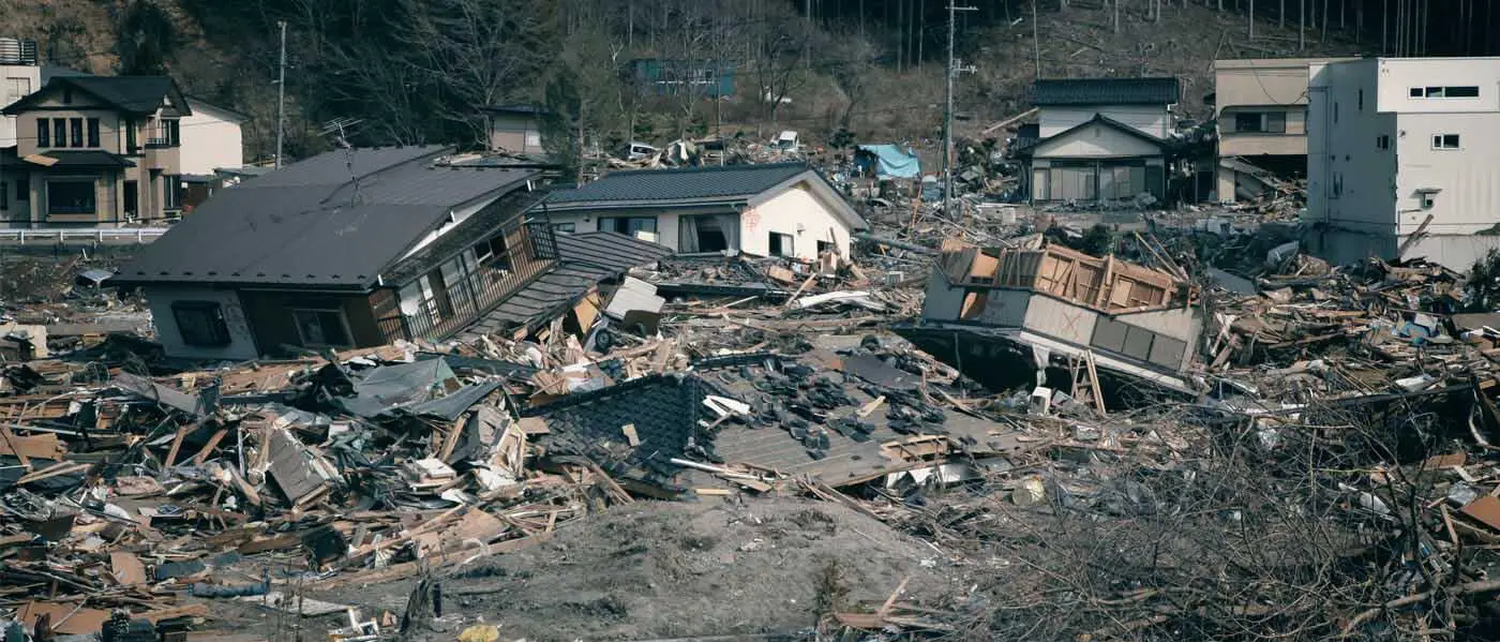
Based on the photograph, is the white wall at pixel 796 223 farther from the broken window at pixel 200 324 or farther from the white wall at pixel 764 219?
the broken window at pixel 200 324

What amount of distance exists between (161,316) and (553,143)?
18889mm

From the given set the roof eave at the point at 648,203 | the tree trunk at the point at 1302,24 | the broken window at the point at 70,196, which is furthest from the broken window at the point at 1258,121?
the broken window at the point at 70,196

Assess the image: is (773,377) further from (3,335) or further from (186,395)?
(3,335)

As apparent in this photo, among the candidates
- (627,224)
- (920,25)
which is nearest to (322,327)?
(627,224)

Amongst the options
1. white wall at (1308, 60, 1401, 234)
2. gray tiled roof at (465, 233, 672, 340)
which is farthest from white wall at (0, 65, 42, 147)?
white wall at (1308, 60, 1401, 234)

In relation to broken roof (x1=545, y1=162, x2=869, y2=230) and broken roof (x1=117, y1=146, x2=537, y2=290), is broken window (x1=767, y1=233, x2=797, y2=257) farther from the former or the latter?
broken roof (x1=117, y1=146, x2=537, y2=290)

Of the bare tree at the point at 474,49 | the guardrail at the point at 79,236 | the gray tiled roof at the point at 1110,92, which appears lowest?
the guardrail at the point at 79,236

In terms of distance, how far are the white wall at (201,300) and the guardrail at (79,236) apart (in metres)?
10.9

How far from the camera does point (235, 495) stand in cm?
1511

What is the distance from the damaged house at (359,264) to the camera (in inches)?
850

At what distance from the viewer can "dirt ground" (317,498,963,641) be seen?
447 inches

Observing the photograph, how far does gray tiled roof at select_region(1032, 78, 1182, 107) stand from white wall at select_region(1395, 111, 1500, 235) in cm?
1157

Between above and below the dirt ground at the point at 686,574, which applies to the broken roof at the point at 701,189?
above

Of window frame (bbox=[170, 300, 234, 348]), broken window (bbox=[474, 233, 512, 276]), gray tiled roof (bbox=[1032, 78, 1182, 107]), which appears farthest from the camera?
gray tiled roof (bbox=[1032, 78, 1182, 107])
